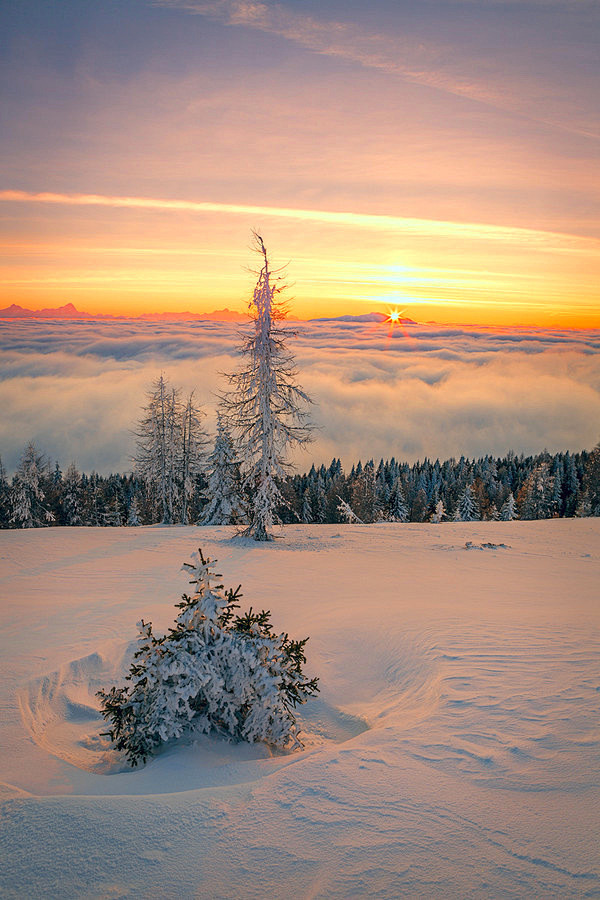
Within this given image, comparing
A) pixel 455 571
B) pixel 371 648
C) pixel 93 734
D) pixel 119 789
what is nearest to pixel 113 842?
pixel 119 789

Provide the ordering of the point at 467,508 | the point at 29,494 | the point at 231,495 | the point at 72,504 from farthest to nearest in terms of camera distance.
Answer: the point at 467,508, the point at 72,504, the point at 29,494, the point at 231,495

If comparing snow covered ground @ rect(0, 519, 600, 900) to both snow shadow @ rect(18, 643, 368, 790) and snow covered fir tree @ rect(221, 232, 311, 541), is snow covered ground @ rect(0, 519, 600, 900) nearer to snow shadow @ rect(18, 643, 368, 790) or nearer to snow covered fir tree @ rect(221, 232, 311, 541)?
snow shadow @ rect(18, 643, 368, 790)

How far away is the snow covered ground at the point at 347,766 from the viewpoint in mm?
3258

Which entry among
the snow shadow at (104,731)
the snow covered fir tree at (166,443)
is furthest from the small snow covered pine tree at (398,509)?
the snow shadow at (104,731)

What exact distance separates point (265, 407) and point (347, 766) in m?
15.4

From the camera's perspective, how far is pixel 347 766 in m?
4.48

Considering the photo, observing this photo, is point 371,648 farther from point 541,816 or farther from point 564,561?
point 564,561

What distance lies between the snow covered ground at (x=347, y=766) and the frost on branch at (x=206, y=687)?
27 centimetres

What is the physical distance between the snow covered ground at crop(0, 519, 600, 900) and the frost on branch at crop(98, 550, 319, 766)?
0.27 m

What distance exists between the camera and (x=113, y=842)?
3.46 m

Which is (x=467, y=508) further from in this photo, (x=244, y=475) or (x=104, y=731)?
(x=104, y=731)

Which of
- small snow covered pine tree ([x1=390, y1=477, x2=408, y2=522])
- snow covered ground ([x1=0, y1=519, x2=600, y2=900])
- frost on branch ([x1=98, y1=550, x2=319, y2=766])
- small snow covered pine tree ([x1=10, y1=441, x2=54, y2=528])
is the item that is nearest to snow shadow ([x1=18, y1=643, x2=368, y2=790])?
snow covered ground ([x1=0, y1=519, x2=600, y2=900])

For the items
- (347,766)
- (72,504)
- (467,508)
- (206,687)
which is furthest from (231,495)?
(467,508)

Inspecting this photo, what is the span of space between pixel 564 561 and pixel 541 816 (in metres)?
12.1
